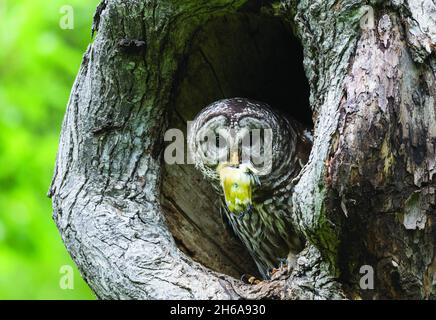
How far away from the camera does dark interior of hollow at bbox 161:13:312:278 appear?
14.2ft

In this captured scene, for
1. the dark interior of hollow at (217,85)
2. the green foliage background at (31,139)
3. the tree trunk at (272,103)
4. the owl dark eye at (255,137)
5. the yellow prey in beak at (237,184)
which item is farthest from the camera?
the green foliage background at (31,139)

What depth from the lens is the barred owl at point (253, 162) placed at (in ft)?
13.6

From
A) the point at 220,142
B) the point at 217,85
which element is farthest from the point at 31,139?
the point at 220,142

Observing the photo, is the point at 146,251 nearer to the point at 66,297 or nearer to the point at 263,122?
the point at 263,122

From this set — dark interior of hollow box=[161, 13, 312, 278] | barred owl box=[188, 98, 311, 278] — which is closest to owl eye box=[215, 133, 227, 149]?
barred owl box=[188, 98, 311, 278]

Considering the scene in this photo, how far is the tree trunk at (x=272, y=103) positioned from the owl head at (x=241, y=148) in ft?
0.84

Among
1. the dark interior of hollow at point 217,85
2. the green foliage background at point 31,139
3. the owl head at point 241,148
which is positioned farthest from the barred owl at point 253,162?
the green foliage background at point 31,139

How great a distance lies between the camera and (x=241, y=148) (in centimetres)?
413

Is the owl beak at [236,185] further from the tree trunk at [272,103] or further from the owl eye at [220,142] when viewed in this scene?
the tree trunk at [272,103]

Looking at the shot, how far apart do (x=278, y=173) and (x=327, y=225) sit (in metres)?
1.19

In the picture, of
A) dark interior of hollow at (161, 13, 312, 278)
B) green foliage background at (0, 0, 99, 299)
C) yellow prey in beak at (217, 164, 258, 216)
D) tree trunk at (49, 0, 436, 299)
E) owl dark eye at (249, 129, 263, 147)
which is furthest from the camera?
green foliage background at (0, 0, 99, 299)

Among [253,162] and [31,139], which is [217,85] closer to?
[253,162]

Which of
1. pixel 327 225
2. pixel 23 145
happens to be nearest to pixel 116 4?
pixel 327 225

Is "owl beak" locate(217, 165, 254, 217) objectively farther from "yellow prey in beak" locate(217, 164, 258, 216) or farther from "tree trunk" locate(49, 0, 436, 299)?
"tree trunk" locate(49, 0, 436, 299)
